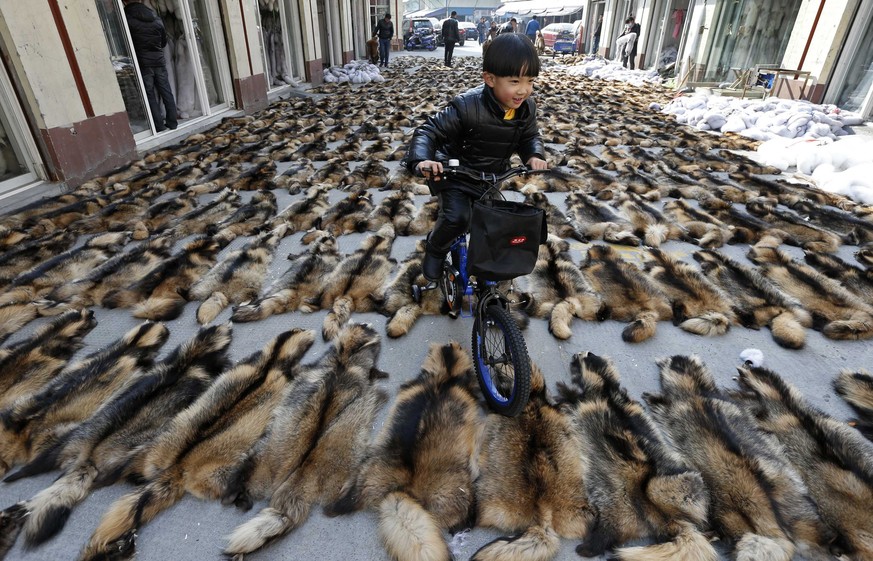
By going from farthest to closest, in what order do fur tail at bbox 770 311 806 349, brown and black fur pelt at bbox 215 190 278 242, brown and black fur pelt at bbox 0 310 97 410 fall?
brown and black fur pelt at bbox 215 190 278 242, fur tail at bbox 770 311 806 349, brown and black fur pelt at bbox 0 310 97 410

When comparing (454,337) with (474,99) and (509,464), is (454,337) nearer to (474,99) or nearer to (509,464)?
(509,464)

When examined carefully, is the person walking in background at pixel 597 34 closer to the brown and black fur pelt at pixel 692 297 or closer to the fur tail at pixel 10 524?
the brown and black fur pelt at pixel 692 297

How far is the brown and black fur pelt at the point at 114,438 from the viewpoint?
1.95 m

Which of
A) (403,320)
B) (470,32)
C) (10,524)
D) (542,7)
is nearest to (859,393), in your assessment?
(403,320)

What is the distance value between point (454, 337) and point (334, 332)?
866mm

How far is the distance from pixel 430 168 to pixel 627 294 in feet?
6.87

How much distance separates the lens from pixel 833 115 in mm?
8922

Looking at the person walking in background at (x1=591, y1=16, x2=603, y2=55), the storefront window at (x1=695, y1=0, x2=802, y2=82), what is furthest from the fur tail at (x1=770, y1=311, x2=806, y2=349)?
the person walking in background at (x1=591, y1=16, x2=603, y2=55)

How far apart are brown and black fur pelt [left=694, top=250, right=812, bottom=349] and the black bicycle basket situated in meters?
2.21

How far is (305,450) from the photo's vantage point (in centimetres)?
223

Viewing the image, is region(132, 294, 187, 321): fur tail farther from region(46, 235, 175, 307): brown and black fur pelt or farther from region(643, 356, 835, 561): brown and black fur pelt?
region(643, 356, 835, 561): brown and black fur pelt

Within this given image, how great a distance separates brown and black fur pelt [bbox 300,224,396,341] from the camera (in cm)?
335

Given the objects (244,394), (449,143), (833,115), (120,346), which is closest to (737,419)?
(449,143)

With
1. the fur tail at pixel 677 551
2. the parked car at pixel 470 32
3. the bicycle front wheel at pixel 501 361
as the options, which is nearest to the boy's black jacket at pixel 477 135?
the bicycle front wheel at pixel 501 361
